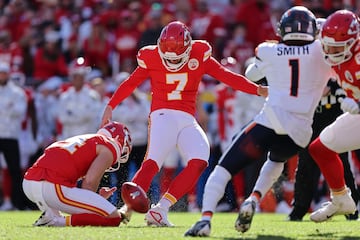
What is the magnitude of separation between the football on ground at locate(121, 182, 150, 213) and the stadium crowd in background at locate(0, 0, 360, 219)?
5.95 metres

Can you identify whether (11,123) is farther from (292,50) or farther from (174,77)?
(292,50)

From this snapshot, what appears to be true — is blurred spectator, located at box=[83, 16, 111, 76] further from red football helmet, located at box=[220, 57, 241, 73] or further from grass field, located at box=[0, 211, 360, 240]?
grass field, located at box=[0, 211, 360, 240]

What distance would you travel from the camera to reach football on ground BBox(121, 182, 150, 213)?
6969mm

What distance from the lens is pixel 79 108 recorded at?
1292 cm

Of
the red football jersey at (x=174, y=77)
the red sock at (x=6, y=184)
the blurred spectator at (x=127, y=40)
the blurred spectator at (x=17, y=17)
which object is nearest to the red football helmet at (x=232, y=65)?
the blurred spectator at (x=127, y=40)

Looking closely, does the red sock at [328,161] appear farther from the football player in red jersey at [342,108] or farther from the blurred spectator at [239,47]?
the blurred spectator at [239,47]

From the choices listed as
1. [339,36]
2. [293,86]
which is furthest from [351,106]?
[339,36]

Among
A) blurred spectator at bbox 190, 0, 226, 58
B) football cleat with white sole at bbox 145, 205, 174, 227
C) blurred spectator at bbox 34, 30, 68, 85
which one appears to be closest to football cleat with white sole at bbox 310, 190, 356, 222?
football cleat with white sole at bbox 145, 205, 174, 227

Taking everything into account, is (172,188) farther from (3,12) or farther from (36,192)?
(3,12)

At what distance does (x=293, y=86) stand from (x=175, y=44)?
4.44ft

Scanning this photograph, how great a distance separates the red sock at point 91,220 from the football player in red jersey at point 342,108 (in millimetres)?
1607

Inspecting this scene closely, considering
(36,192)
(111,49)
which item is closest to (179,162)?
(111,49)

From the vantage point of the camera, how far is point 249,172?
1272cm

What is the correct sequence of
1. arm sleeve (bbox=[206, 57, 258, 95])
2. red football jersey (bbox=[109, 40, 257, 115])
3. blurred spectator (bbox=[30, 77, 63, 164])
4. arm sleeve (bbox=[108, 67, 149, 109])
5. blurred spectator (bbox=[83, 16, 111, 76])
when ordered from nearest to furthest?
arm sleeve (bbox=[206, 57, 258, 95]) → red football jersey (bbox=[109, 40, 257, 115]) → arm sleeve (bbox=[108, 67, 149, 109]) → blurred spectator (bbox=[30, 77, 63, 164]) → blurred spectator (bbox=[83, 16, 111, 76])
